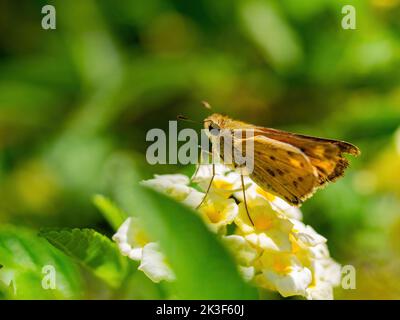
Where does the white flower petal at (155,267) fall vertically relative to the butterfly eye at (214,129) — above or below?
below

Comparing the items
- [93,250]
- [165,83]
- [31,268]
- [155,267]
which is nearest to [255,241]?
[155,267]

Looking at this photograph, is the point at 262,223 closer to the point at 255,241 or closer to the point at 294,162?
the point at 255,241

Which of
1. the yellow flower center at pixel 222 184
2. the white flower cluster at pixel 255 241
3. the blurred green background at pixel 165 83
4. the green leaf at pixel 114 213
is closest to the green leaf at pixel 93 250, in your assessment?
the white flower cluster at pixel 255 241

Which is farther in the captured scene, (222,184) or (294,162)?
(294,162)

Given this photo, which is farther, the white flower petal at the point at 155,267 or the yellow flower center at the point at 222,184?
the yellow flower center at the point at 222,184

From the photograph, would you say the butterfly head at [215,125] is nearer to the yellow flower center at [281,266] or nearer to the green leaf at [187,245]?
the yellow flower center at [281,266]

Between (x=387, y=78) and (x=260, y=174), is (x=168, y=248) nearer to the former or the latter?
(x=260, y=174)
